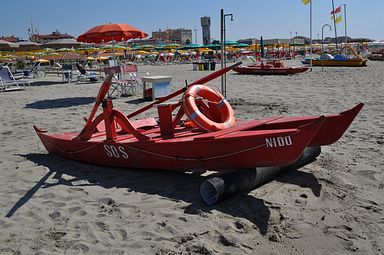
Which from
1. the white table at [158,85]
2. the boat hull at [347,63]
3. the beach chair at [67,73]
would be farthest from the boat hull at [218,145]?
the boat hull at [347,63]

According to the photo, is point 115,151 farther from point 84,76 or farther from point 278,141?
point 84,76

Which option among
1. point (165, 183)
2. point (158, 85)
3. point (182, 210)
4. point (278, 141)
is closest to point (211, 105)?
point (165, 183)

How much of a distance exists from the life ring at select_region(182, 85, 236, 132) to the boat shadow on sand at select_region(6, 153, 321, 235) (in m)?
0.63

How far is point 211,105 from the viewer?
5324mm

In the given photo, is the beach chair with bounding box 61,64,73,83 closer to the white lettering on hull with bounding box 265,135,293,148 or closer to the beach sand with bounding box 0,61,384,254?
the beach sand with bounding box 0,61,384,254

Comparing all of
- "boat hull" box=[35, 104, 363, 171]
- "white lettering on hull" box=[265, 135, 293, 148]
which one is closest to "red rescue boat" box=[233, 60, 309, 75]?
"boat hull" box=[35, 104, 363, 171]

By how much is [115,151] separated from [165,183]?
2.78ft

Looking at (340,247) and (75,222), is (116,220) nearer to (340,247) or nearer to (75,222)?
(75,222)

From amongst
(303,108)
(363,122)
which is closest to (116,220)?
(363,122)

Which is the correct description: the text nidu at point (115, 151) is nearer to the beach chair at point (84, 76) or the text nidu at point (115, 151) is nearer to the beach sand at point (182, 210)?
the beach sand at point (182, 210)

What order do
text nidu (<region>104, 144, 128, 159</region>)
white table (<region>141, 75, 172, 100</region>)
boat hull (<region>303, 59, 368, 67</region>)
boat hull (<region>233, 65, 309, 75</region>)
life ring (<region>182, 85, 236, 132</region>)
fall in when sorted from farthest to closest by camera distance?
boat hull (<region>303, 59, 368, 67</region>)
boat hull (<region>233, 65, 309, 75</region>)
white table (<region>141, 75, 172, 100</region>)
text nidu (<region>104, 144, 128, 159</region>)
life ring (<region>182, 85, 236, 132</region>)

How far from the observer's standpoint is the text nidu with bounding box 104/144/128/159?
4816 mm

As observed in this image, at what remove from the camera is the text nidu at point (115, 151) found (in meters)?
4.82

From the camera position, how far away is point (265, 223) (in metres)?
3.47
